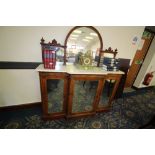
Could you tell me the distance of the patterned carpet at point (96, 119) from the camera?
1.75 m

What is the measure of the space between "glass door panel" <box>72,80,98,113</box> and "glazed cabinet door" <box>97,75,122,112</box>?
0.23 m

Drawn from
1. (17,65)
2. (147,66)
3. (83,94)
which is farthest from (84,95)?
(147,66)

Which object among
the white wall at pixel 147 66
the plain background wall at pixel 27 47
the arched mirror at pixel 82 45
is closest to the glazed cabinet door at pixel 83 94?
the arched mirror at pixel 82 45

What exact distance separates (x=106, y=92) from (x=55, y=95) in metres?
1.04

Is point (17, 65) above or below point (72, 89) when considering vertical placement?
above

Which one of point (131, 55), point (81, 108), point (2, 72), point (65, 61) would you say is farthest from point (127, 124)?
point (2, 72)

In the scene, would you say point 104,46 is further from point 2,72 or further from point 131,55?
point 2,72

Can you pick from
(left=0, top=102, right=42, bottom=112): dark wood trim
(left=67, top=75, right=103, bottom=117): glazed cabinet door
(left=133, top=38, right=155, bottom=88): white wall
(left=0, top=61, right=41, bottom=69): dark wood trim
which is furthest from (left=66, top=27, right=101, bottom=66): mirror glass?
(left=133, top=38, right=155, bottom=88): white wall

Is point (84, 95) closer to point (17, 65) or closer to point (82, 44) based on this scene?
point (82, 44)

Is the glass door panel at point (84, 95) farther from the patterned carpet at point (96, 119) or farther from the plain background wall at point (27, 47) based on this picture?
the plain background wall at point (27, 47)

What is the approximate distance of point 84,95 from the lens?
1.85 meters

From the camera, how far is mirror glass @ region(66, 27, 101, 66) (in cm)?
172

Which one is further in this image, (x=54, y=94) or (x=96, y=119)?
(x=96, y=119)

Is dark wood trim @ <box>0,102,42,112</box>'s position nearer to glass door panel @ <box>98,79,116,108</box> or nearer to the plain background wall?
the plain background wall
